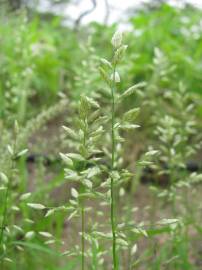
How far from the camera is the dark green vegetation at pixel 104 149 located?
3.38ft

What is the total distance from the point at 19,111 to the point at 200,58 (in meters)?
1.37

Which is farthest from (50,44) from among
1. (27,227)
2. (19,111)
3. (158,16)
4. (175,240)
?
(175,240)

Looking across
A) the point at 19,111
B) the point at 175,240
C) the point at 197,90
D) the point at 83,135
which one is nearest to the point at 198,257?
the point at 175,240

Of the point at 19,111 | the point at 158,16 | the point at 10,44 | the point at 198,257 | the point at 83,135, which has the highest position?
the point at 158,16

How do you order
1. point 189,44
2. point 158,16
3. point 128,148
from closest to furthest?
point 128,148, point 189,44, point 158,16

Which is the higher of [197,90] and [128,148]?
[197,90]

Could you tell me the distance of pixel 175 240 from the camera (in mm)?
1489

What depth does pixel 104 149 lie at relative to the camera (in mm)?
1454

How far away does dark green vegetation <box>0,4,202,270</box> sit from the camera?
3.38ft

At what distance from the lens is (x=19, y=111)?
7.35 ft

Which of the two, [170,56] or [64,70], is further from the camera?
[64,70]

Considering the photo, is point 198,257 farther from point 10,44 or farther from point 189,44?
point 10,44

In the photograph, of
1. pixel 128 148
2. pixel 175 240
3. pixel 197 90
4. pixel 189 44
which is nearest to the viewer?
pixel 175 240

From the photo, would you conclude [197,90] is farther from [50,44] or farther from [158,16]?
[50,44]
